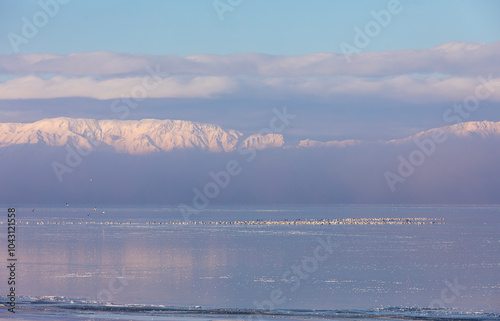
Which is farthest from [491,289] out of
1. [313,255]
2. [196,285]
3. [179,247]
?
[179,247]

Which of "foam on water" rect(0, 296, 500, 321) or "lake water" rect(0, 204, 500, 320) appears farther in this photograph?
"lake water" rect(0, 204, 500, 320)

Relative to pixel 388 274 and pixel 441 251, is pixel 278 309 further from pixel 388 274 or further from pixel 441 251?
pixel 441 251

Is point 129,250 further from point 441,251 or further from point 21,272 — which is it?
point 441,251

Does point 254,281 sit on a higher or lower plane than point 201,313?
higher

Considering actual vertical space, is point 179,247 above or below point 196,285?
above

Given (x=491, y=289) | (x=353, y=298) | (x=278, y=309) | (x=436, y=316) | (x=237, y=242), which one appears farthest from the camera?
(x=237, y=242)

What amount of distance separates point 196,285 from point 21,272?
18284 millimetres

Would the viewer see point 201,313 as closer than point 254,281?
Yes

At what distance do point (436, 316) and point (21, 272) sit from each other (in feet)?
124

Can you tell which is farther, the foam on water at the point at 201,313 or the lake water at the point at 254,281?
the lake water at the point at 254,281

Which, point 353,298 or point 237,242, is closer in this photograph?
point 353,298

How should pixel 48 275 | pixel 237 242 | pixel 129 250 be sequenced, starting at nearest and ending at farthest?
pixel 48 275
pixel 129 250
pixel 237 242

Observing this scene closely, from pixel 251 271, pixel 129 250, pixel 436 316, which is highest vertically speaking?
pixel 129 250

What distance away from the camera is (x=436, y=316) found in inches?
1463
